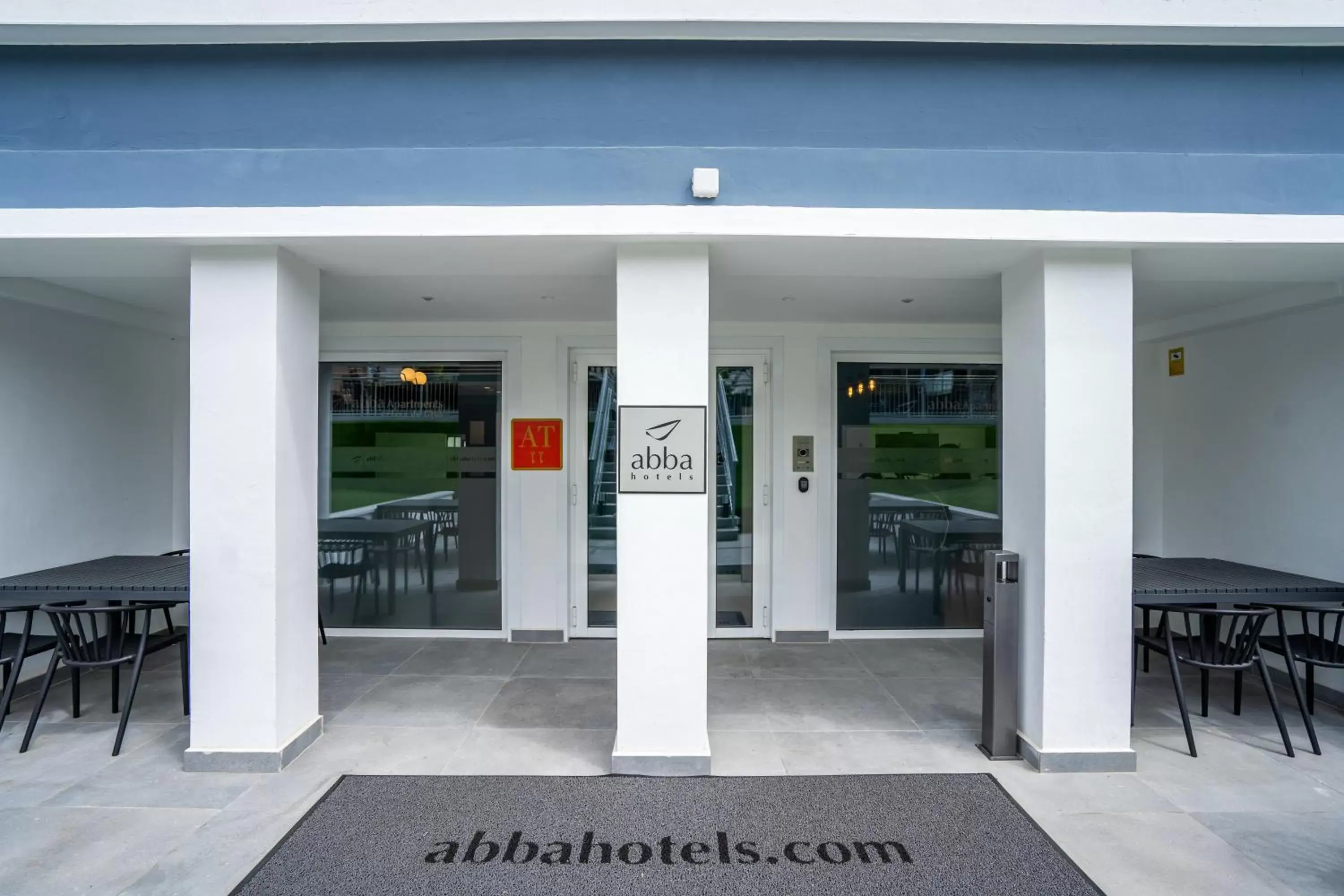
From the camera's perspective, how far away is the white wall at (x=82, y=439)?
4.31 meters

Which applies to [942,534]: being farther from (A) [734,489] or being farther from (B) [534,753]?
(B) [534,753]

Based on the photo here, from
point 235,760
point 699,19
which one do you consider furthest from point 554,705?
point 699,19

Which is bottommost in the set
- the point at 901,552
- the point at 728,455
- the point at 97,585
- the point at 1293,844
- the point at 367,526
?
the point at 1293,844

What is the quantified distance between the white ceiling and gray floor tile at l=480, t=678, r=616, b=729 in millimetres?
2567

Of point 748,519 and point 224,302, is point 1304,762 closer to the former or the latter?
point 748,519

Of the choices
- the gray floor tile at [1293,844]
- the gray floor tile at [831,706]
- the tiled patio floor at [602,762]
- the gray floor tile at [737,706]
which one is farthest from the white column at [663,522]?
the gray floor tile at [1293,844]

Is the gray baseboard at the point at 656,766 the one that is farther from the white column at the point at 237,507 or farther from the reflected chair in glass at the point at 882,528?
the reflected chair in glass at the point at 882,528

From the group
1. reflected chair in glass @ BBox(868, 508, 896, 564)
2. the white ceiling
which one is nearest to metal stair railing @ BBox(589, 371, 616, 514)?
the white ceiling

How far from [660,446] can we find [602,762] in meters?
1.63

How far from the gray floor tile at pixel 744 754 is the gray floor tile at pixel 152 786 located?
7.33ft

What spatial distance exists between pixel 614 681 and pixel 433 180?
Answer: 10.7ft

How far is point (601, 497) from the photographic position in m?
5.50

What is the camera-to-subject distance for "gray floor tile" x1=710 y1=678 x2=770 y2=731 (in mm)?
3742

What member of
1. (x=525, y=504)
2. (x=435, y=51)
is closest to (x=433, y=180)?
(x=435, y=51)
